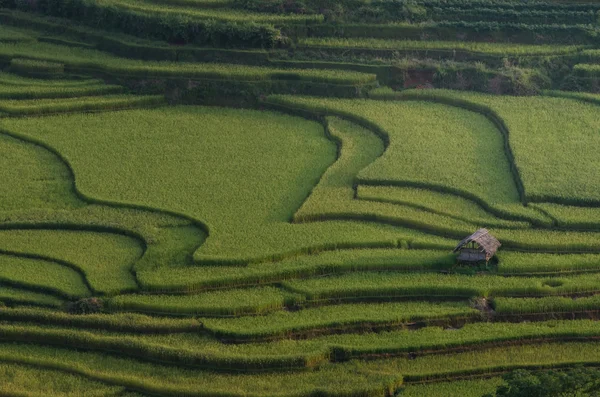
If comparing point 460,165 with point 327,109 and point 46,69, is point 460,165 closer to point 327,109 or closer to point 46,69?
point 327,109

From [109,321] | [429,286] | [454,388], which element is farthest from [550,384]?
[109,321]

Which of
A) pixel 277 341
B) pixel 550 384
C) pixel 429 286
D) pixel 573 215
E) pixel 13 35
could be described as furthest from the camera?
pixel 13 35

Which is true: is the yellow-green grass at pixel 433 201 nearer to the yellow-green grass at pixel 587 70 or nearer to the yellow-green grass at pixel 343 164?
the yellow-green grass at pixel 343 164

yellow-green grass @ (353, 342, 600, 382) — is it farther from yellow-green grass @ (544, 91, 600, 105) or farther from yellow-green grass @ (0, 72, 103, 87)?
yellow-green grass @ (0, 72, 103, 87)

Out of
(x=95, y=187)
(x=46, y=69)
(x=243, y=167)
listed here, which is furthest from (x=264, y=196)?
(x=46, y=69)

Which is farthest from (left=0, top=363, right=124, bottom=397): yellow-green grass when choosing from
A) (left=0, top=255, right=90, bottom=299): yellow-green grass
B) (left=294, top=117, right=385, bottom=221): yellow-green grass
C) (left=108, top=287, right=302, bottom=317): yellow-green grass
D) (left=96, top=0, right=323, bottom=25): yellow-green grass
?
(left=96, top=0, right=323, bottom=25): yellow-green grass

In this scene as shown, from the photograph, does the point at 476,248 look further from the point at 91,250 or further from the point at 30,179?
the point at 30,179
